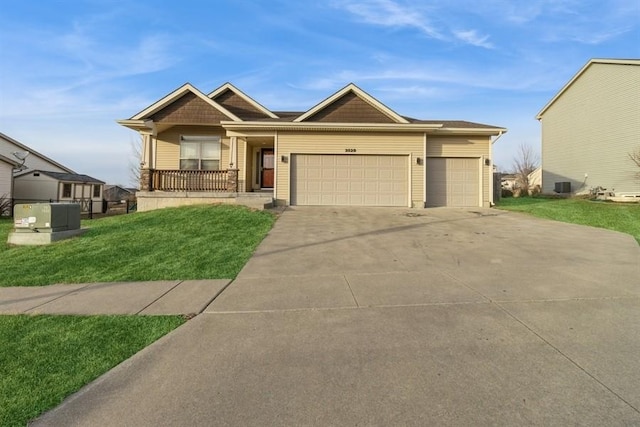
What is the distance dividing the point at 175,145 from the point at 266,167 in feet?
14.4

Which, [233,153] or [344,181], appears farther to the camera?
[233,153]

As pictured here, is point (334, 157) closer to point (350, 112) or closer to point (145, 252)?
point (350, 112)

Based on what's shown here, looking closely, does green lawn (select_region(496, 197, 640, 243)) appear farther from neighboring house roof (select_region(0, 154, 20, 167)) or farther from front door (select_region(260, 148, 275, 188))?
neighboring house roof (select_region(0, 154, 20, 167))

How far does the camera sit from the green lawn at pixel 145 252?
6301 mm

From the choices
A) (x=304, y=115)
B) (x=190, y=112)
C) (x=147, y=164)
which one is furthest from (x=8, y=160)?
(x=304, y=115)

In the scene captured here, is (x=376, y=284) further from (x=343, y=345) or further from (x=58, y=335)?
(x=58, y=335)

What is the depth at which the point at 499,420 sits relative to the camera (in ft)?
7.66

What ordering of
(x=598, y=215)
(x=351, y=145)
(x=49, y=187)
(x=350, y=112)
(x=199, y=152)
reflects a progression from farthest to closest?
(x=49, y=187) < (x=199, y=152) < (x=350, y=112) < (x=351, y=145) < (x=598, y=215)

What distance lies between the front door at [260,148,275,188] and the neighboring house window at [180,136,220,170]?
231 cm

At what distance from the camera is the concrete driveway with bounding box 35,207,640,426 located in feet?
8.10

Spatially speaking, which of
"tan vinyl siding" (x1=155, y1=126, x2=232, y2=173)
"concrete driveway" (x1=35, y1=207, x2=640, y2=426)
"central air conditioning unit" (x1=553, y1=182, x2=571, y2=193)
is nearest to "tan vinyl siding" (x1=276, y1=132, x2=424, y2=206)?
"tan vinyl siding" (x1=155, y1=126, x2=232, y2=173)

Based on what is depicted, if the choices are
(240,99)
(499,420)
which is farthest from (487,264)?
(240,99)

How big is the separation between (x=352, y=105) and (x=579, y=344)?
14239mm

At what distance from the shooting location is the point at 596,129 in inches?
881
